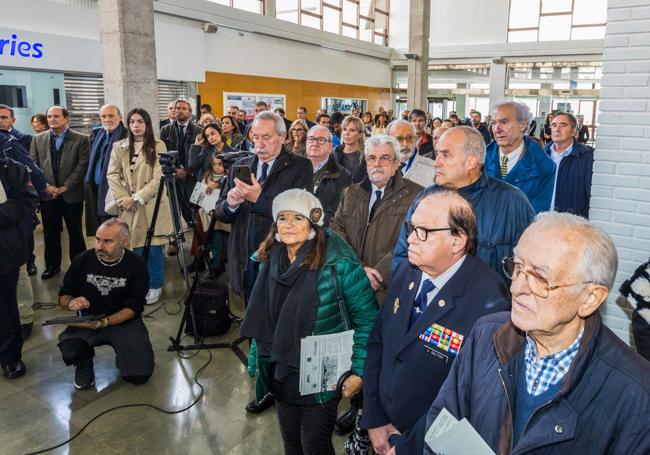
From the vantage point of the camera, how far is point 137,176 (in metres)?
4.77

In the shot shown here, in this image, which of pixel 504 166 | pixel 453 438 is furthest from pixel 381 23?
pixel 453 438

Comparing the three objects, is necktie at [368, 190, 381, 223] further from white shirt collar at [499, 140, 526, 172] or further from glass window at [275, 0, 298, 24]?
glass window at [275, 0, 298, 24]

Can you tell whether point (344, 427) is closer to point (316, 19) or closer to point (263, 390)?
point (263, 390)

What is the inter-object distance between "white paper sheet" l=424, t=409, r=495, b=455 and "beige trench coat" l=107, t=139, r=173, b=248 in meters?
3.91

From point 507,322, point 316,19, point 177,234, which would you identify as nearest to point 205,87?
point 316,19

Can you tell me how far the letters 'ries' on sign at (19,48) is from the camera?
835cm

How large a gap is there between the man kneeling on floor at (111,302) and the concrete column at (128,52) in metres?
3.77

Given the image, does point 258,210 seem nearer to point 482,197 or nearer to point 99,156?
point 482,197

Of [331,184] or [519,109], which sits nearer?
[519,109]

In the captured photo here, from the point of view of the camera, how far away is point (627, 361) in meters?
1.20

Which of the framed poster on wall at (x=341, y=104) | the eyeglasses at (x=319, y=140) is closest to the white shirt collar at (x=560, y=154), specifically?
the eyeglasses at (x=319, y=140)

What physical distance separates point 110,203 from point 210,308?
1536 millimetres

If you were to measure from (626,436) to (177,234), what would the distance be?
3.51 m

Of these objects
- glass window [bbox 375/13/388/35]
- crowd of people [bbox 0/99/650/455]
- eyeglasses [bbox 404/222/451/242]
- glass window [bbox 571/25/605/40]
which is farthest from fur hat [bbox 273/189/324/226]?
glass window [bbox 375/13/388/35]
